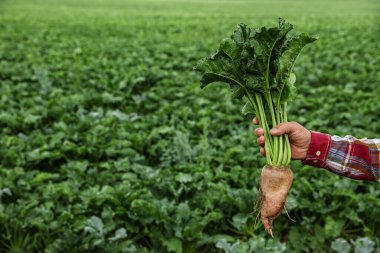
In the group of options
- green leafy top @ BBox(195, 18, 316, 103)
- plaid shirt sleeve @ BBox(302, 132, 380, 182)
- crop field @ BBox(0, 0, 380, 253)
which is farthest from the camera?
crop field @ BBox(0, 0, 380, 253)

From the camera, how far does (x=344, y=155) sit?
8.27 ft

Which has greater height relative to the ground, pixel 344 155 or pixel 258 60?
pixel 258 60

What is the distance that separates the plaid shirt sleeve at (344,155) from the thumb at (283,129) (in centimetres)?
13

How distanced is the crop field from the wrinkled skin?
1.19 meters

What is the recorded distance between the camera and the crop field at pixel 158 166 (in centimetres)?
438

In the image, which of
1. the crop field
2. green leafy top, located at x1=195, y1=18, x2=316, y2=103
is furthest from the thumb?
the crop field

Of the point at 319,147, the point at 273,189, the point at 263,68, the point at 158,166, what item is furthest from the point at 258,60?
the point at 158,166

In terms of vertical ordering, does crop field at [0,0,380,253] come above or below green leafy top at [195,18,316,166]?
below

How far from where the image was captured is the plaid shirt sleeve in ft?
8.20

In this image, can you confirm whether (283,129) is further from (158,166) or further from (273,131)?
(158,166)

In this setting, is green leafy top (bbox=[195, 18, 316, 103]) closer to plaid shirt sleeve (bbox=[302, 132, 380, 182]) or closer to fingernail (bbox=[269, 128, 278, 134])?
fingernail (bbox=[269, 128, 278, 134])

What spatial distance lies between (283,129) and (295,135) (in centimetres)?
10

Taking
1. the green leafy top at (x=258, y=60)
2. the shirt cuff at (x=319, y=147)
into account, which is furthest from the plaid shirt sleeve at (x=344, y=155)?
the green leafy top at (x=258, y=60)

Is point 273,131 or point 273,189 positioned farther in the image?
point 273,189
